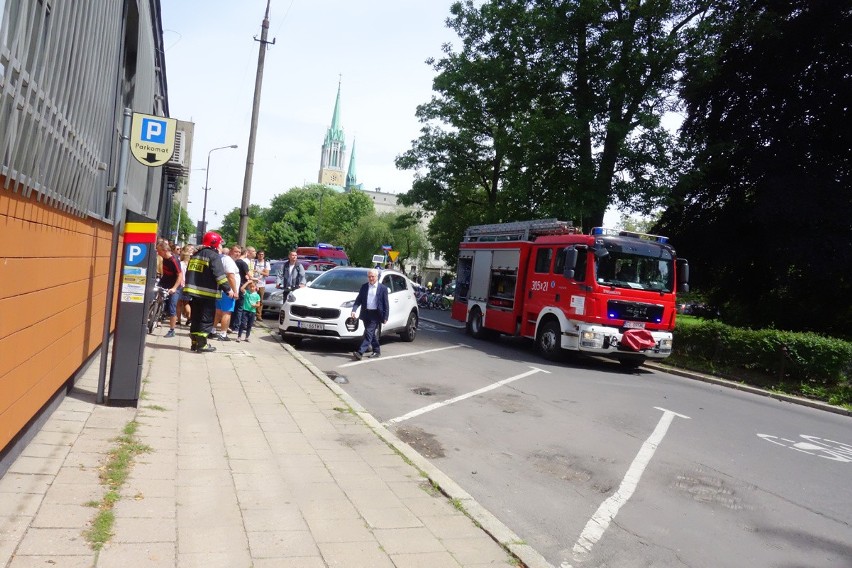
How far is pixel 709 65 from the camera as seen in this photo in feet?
66.3

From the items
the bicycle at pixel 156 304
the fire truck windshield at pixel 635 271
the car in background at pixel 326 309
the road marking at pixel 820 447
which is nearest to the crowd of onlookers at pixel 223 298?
the bicycle at pixel 156 304

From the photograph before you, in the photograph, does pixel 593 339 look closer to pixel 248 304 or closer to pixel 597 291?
pixel 597 291

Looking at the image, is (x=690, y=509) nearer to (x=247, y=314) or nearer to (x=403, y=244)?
(x=247, y=314)

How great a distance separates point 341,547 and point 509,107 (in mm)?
22462

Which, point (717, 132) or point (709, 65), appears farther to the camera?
point (717, 132)

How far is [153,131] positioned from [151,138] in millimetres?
69

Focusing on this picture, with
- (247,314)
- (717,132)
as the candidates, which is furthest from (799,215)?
(247,314)

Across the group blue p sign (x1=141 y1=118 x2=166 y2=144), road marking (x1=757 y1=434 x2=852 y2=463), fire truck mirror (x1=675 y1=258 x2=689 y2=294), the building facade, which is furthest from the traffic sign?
fire truck mirror (x1=675 y1=258 x2=689 y2=294)

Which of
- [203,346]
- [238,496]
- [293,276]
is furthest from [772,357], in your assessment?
[238,496]

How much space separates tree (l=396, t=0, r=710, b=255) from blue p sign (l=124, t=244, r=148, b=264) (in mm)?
15976

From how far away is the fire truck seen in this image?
1424 cm

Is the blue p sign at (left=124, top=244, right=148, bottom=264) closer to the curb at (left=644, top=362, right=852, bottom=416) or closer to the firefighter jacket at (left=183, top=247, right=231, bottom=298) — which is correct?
the firefighter jacket at (left=183, top=247, right=231, bottom=298)

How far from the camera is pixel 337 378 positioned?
419 inches

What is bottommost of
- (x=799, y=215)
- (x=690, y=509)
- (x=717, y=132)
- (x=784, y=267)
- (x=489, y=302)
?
(x=690, y=509)
